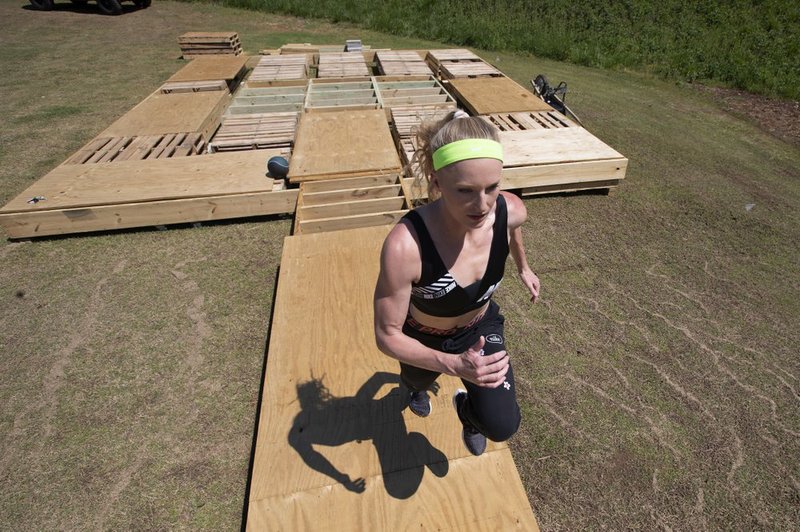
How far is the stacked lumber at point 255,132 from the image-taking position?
8211mm

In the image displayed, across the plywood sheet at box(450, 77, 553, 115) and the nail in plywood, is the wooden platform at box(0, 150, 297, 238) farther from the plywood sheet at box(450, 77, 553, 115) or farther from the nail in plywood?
the plywood sheet at box(450, 77, 553, 115)

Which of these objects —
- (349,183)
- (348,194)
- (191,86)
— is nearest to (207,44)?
(191,86)

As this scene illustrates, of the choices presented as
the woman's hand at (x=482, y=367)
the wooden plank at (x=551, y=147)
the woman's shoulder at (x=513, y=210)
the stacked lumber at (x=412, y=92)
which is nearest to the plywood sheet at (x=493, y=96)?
the stacked lumber at (x=412, y=92)

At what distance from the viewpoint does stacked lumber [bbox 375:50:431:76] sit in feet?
40.7

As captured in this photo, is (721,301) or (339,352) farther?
(721,301)

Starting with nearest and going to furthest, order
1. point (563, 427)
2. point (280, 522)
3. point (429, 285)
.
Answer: point (429, 285)
point (280, 522)
point (563, 427)

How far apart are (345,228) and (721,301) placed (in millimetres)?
5601

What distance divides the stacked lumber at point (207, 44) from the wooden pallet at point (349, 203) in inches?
489

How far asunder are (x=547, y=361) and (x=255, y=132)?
24.9 feet

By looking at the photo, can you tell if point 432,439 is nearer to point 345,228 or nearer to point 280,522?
point 280,522

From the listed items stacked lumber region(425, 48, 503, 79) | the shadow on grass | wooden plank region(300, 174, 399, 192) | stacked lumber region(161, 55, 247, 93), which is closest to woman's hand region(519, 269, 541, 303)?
wooden plank region(300, 174, 399, 192)

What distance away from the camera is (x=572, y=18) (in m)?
19.3

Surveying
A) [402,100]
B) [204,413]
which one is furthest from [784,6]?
[204,413]

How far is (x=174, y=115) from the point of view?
9289 millimetres
